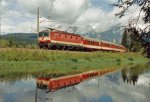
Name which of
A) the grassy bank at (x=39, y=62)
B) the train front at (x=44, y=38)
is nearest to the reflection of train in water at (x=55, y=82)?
the grassy bank at (x=39, y=62)

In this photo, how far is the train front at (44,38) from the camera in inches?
2014

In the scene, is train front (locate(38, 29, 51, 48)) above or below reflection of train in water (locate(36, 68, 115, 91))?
above

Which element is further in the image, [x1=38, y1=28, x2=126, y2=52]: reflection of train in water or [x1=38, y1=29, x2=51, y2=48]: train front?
[x1=38, y1=28, x2=126, y2=52]: reflection of train in water

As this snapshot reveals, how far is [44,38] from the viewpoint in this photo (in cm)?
5166

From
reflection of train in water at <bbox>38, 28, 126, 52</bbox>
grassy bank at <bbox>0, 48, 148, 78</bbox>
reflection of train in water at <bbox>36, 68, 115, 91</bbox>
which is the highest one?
reflection of train in water at <bbox>38, 28, 126, 52</bbox>

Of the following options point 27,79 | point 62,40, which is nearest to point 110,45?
point 62,40

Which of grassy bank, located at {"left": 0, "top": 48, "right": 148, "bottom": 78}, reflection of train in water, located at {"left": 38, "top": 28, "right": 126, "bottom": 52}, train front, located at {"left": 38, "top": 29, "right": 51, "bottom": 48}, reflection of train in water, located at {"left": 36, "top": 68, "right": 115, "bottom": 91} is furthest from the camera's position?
reflection of train in water, located at {"left": 38, "top": 28, "right": 126, "bottom": 52}

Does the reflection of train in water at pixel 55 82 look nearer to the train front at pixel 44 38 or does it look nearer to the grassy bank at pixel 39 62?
the grassy bank at pixel 39 62

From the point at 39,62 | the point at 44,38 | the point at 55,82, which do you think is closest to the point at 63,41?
the point at 44,38

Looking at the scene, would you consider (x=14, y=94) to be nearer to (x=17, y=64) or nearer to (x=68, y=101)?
(x=68, y=101)

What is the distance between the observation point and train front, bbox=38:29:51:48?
51.2 meters

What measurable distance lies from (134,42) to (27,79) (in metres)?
18.5

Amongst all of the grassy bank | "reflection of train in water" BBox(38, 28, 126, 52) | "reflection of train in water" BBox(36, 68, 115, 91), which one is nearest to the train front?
"reflection of train in water" BBox(38, 28, 126, 52)

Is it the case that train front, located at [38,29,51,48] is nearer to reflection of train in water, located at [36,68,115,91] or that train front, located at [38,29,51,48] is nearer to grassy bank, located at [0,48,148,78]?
grassy bank, located at [0,48,148,78]
